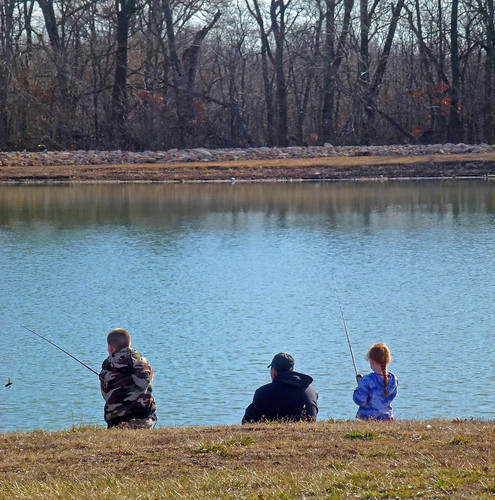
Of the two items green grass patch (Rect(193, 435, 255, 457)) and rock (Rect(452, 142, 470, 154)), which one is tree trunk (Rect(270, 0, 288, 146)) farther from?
green grass patch (Rect(193, 435, 255, 457))

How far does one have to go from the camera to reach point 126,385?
21.8ft

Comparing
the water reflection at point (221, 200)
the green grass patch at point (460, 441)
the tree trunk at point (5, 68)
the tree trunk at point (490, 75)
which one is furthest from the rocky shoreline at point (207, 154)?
the green grass patch at point (460, 441)

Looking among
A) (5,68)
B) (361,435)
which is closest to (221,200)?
(5,68)

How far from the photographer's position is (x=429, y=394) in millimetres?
8617

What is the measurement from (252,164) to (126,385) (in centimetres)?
3211

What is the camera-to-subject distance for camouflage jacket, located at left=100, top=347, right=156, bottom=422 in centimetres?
659

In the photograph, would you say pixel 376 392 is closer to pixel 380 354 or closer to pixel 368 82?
pixel 380 354

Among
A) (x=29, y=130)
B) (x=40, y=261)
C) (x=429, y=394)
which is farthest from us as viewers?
(x=29, y=130)

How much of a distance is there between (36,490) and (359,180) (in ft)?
104

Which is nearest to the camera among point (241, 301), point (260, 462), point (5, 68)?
point (260, 462)

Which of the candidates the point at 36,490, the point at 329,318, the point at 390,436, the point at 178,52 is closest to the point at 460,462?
the point at 390,436

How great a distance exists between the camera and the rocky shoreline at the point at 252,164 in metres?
36.5

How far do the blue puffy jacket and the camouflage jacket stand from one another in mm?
1535

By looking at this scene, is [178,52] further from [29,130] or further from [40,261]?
[40,261]
